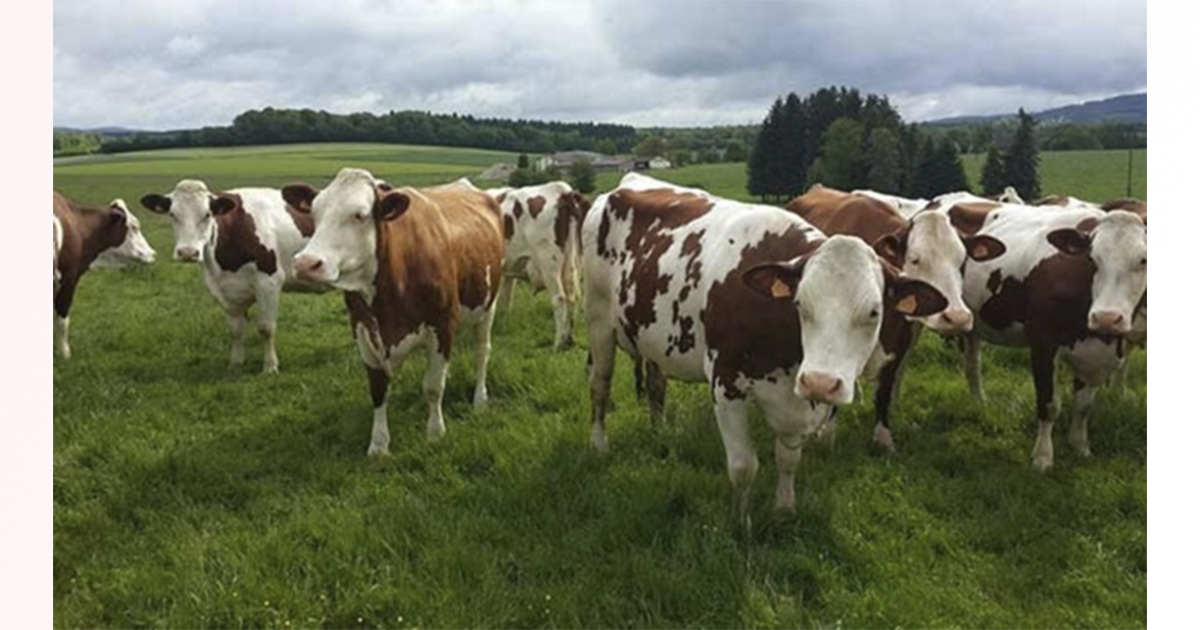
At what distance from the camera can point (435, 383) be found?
7.00 meters

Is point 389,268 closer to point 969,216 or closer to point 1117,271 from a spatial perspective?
point 1117,271

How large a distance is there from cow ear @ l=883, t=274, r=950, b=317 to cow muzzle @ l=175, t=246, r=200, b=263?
24.3ft

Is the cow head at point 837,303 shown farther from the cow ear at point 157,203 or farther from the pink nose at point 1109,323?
the cow ear at point 157,203

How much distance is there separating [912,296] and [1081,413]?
10.0 ft

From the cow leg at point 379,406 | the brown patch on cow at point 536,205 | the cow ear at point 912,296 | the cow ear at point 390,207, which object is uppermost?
the brown patch on cow at point 536,205

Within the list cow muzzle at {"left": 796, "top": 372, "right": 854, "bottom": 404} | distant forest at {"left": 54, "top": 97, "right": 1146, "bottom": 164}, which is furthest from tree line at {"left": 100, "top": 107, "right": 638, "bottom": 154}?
cow muzzle at {"left": 796, "top": 372, "right": 854, "bottom": 404}

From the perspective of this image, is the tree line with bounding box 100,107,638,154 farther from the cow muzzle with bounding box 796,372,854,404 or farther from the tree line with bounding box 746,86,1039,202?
the cow muzzle with bounding box 796,372,854,404

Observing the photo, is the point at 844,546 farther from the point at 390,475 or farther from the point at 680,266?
the point at 390,475

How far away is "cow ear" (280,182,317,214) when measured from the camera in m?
6.95

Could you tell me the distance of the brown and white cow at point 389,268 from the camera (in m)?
6.14

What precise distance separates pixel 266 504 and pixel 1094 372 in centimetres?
574

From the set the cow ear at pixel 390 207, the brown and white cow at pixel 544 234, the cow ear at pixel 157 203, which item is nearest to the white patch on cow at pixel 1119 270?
the cow ear at pixel 390 207

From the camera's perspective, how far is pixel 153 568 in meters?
4.79

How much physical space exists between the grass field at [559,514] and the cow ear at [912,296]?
4.72ft
